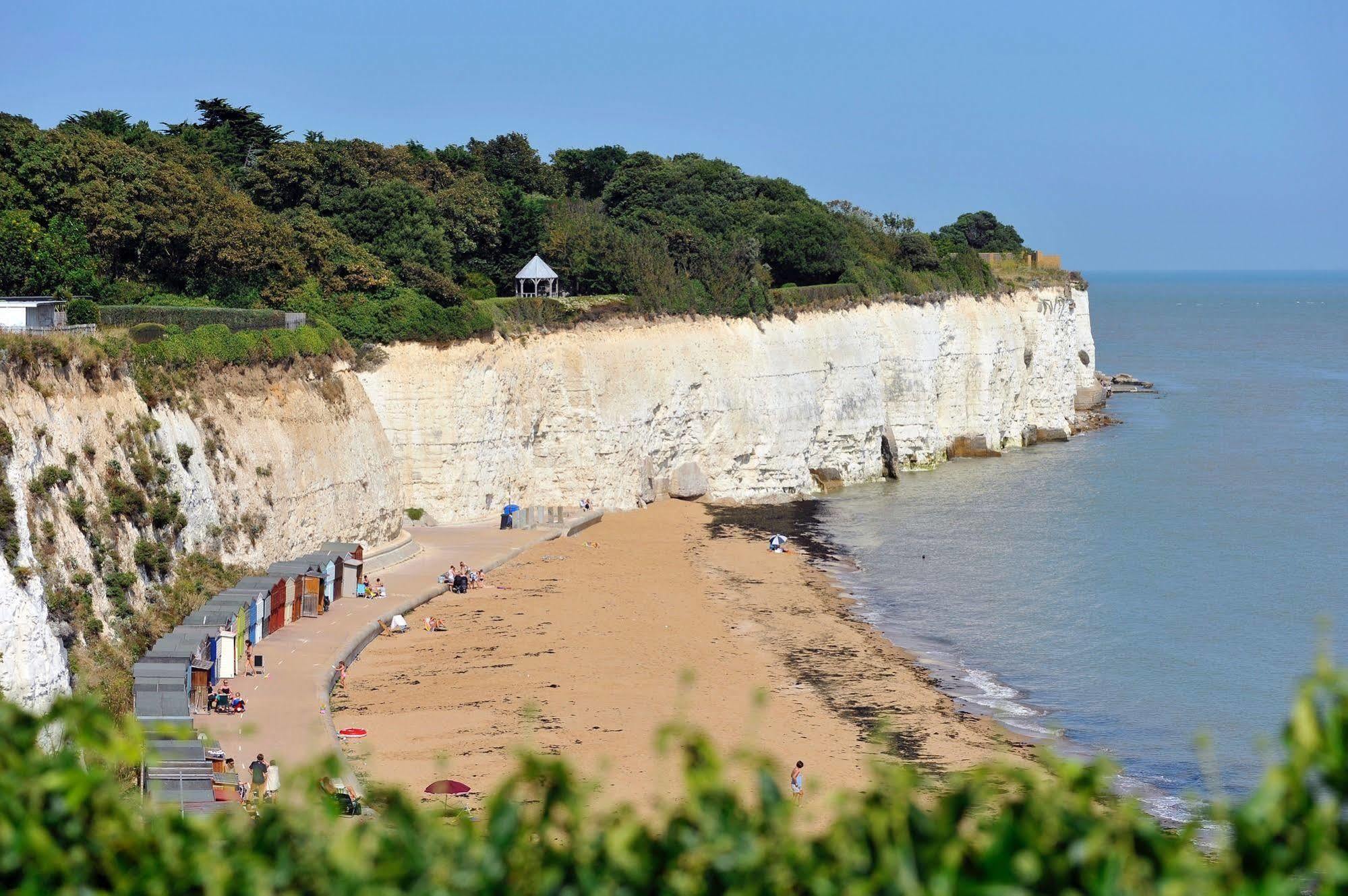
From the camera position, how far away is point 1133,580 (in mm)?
38344

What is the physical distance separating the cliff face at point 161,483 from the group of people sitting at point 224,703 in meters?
2.33

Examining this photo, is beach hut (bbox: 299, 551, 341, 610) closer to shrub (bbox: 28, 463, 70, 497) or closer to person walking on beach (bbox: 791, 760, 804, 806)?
shrub (bbox: 28, 463, 70, 497)

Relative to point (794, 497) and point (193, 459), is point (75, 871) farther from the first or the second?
point (794, 497)

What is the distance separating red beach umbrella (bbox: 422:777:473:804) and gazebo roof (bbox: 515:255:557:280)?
101ft

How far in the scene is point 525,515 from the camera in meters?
42.3

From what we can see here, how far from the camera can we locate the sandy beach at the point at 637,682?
75.2 feet

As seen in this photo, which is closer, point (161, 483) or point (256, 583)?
point (161, 483)

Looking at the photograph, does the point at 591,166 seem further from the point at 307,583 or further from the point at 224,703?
the point at 224,703

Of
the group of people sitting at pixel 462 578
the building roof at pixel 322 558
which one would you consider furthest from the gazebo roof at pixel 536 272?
the building roof at pixel 322 558

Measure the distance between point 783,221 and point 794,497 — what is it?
17.0 meters

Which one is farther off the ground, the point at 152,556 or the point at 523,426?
the point at 523,426

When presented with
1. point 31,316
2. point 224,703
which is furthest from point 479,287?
point 224,703

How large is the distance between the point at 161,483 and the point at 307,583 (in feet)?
12.6

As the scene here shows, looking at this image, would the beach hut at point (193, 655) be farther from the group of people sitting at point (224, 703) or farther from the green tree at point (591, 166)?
the green tree at point (591, 166)
